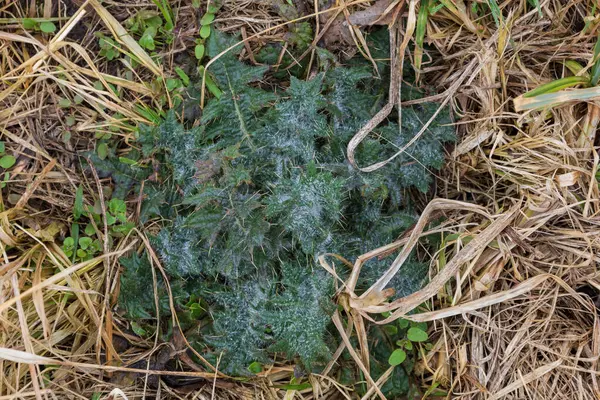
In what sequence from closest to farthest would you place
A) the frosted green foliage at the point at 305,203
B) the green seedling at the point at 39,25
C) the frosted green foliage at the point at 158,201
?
1. the frosted green foliage at the point at 305,203
2. the frosted green foliage at the point at 158,201
3. the green seedling at the point at 39,25

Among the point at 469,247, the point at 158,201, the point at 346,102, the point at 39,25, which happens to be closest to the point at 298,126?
the point at 346,102

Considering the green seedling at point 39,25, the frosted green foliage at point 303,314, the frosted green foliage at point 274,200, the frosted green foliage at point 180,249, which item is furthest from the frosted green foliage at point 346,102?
the green seedling at point 39,25

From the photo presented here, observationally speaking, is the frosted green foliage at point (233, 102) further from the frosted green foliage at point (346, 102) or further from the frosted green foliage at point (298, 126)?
the frosted green foliage at point (346, 102)

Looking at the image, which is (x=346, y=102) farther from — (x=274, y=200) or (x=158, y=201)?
(x=158, y=201)

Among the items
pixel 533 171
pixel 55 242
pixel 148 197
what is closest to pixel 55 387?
pixel 55 242

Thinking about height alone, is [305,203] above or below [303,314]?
above

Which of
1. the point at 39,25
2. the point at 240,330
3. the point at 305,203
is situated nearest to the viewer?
the point at 305,203

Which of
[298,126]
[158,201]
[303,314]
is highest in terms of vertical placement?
[298,126]

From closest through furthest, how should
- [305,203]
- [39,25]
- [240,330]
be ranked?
1. [305,203]
2. [240,330]
3. [39,25]
